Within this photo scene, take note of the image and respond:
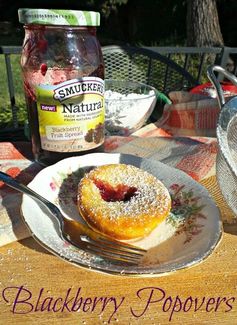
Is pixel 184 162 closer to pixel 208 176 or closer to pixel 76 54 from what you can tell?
pixel 208 176

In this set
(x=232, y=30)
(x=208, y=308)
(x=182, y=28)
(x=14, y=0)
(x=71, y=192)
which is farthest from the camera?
(x=14, y=0)

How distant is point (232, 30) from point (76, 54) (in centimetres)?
461

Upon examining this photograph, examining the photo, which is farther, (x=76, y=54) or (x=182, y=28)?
(x=182, y=28)

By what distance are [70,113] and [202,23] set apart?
304cm

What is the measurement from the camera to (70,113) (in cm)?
49

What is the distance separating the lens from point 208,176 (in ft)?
1.80

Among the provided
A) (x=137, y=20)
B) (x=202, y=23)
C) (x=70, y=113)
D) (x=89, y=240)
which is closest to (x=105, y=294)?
(x=89, y=240)

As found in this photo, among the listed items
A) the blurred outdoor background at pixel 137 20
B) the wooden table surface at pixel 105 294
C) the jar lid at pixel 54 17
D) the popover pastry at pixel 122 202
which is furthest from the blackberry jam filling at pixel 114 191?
the blurred outdoor background at pixel 137 20

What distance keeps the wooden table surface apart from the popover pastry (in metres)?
0.06

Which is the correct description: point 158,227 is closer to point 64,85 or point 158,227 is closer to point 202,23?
point 64,85

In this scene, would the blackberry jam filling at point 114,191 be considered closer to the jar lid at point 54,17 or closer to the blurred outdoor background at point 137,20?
the jar lid at point 54,17

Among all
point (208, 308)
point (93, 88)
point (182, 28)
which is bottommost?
point (182, 28)

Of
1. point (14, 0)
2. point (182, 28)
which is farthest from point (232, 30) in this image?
point (14, 0)

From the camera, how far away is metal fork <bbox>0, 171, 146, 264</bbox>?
366 millimetres
